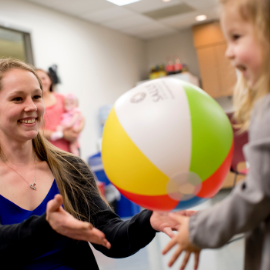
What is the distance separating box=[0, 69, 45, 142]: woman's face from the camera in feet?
4.15

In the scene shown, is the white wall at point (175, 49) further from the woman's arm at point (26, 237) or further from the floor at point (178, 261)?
the woman's arm at point (26, 237)

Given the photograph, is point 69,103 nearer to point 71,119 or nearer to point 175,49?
point 71,119

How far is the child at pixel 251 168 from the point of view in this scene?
2.34 feet

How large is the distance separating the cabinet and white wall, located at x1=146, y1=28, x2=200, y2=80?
0.53 metres

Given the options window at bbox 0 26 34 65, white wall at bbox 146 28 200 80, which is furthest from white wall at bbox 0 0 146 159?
white wall at bbox 146 28 200 80

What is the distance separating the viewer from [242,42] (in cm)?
76

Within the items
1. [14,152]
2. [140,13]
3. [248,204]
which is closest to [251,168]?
[248,204]

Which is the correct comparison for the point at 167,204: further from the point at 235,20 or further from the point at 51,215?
the point at 235,20

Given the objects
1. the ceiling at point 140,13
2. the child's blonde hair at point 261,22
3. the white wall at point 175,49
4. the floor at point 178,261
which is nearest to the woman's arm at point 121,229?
the child's blonde hair at point 261,22

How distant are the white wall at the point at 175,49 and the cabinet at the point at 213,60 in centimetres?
53

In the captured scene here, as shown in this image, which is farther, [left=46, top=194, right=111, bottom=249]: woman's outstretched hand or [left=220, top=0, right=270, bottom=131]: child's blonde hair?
[left=46, top=194, right=111, bottom=249]: woman's outstretched hand

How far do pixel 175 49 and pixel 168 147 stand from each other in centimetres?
683

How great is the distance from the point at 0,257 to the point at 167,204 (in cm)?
53

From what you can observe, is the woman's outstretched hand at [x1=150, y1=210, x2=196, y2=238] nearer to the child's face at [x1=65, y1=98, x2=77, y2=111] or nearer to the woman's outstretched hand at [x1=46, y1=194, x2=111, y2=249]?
the woman's outstretched hand at [x1=46, y1=194, x2=111, y2=249]
